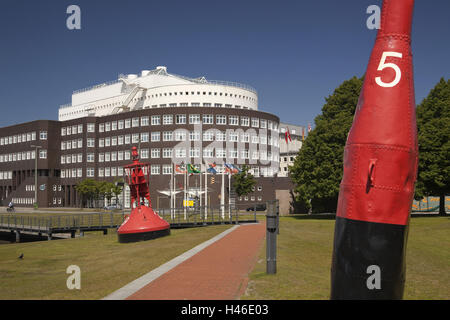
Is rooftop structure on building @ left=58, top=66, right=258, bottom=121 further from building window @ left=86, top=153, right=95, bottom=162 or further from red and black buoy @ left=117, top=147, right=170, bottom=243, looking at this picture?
red and black buoy @ left=117, top=147, right=170, bottom=243

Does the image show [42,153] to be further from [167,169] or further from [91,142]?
[167,169]

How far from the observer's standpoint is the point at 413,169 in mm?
7785

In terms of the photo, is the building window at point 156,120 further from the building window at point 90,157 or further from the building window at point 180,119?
the building window at point 90,157

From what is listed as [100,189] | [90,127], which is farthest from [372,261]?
[90,127]

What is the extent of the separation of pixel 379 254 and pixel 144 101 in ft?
265

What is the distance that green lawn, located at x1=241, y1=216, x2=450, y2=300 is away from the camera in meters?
9.91

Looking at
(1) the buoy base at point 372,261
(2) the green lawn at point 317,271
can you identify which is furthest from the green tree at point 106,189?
(1) the buoy base at point 372,261

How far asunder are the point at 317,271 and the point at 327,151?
2586cm

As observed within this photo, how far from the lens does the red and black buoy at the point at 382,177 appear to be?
7.44 m

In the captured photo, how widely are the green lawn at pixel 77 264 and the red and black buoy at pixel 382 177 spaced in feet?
18.3

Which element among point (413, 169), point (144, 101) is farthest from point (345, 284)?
point (144, 101)

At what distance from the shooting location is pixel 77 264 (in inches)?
642

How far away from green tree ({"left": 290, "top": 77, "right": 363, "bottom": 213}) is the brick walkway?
69.7ft
